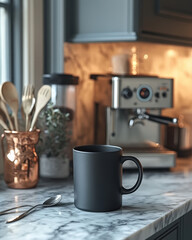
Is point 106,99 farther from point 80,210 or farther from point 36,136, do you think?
point 80,210

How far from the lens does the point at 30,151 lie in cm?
Answer: 130

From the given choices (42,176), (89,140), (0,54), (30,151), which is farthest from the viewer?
(89,140)

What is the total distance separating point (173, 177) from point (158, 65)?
2.49 ft

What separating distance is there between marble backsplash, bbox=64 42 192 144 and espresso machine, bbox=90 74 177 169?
100 mm

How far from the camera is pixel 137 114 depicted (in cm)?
164

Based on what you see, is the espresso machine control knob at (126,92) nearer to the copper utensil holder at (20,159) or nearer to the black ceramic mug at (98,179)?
the copper utensil holder at (20,159)

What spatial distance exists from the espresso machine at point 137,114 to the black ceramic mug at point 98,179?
49 cm

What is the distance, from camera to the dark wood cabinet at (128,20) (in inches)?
61.7

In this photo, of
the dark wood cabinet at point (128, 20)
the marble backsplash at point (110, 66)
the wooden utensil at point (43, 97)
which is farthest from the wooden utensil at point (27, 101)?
the dark wood cabinet at point (128, 20)

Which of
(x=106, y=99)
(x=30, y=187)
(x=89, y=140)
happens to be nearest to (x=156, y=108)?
(x=106, y=99)

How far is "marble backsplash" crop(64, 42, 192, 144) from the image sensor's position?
1.79 metres

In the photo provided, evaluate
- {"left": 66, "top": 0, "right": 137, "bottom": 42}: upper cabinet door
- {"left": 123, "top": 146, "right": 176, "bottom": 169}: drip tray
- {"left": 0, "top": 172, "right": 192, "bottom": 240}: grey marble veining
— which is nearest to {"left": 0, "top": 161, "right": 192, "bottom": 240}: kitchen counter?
{"left": 0, "top": 172, "right": 192, "bottom": 240}: grey marble veining

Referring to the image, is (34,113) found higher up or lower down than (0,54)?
lower down

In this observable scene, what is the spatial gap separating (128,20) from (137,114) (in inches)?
13.9
